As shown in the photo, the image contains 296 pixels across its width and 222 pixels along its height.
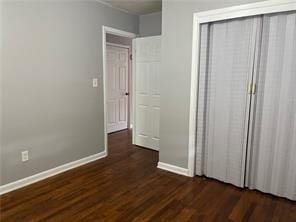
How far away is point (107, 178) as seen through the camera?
2916 mm

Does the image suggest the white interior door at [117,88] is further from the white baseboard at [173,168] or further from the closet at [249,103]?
the closet at [249,103]

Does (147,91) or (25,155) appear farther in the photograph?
(147,91)

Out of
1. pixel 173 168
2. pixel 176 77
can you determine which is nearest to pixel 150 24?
pixel 176 77

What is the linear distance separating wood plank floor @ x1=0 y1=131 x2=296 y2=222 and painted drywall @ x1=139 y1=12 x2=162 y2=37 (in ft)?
7.79

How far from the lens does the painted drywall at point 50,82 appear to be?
247 cm

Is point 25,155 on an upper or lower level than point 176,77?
lower

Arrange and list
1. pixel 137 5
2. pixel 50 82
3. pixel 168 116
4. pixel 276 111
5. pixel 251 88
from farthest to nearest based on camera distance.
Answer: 1. pixel 137 5
2. pixel 168 116
3. pixel 50 82
4. pixel 251 88
5. pixel 276 111

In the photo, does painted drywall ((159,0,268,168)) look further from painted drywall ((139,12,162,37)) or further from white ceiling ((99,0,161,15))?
painted drywall ((139,12,162,37))

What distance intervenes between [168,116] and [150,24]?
184cm

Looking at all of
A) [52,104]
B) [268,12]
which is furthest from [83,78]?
[268,12]

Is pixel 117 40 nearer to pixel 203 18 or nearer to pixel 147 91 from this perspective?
pixel 147 91

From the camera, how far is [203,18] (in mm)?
2629

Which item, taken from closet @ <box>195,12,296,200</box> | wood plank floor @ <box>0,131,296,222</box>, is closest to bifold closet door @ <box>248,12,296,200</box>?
closet @ <box>195,12,296,200</box>

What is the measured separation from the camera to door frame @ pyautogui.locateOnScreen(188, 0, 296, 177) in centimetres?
217
